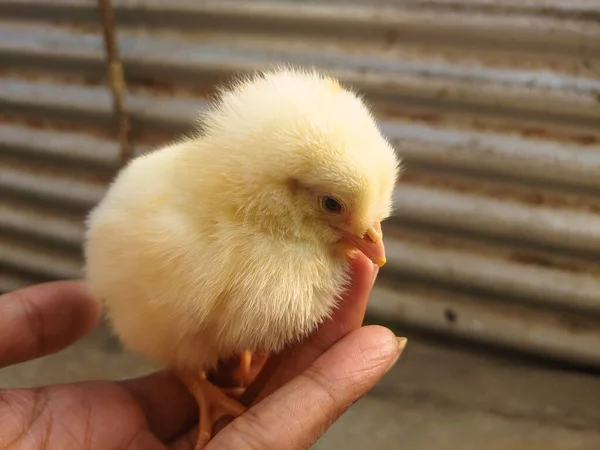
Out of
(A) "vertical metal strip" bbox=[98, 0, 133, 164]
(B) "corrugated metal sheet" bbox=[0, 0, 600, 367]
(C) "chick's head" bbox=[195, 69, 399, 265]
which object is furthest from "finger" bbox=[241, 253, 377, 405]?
(A) "vertical metal strip" bbox=[98, 0, 133, 164]

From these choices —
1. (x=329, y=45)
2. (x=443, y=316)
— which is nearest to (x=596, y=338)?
(x=443, y=316)

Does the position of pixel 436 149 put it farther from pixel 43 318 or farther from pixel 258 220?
pixel 43 318

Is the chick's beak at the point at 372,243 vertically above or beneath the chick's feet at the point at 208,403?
above

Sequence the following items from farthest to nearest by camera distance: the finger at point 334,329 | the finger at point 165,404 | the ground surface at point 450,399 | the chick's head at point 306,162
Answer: the ground surface at point 450,399 < the finger at point 165,404 < the finger at point 334,329 < the chick's head at point 306,162

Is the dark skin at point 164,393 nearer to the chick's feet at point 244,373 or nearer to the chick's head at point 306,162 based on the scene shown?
the chick's feet at point 244,373

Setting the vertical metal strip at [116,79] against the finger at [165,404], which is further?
the vertical metal strip at [116,79]

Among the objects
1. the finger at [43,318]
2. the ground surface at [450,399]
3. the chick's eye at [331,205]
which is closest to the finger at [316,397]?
the chick's eye at [331,205]

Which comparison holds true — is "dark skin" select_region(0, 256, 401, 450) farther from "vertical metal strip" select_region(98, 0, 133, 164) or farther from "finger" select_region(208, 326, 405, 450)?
"vertical metal strip" select_region(98, 0, 133, 164)
